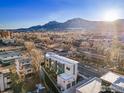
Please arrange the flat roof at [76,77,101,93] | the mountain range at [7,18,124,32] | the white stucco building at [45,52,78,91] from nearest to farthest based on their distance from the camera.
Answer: the flat roof at [76,77,101,93]
the white stucco building at [45,52,78,91]
the mountain range at [7,18,124,32]

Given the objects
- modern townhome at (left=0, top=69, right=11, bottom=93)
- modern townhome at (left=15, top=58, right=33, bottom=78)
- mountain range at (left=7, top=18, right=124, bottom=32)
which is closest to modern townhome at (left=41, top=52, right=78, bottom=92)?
modern townhome at (left=15, top=58, right=33, bottom=78)

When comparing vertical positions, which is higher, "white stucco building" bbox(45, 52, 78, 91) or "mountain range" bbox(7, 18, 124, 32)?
"mountain range" bbox(7, 18, 124, 32)

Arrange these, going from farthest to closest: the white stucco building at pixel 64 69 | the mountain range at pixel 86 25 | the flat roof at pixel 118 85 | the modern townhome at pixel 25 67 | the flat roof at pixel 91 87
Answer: the mountain range at pixel 86 25
the modern townhome at pixel 25 67
the white stucco building at pixel 64 69
the flat roof at pixel 91 87
the flat roof at pixel 118 85

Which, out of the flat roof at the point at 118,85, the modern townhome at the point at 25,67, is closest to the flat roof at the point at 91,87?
the flat roof at the point at 118,85

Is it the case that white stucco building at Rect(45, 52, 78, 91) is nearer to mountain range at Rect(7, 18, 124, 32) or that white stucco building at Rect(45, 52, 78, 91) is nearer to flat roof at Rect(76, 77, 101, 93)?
flat roof at Rect(76, 77, 101, 93)

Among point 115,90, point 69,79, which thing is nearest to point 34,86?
point 69,79

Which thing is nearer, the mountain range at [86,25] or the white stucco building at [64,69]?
the white stucco building at [64,69]

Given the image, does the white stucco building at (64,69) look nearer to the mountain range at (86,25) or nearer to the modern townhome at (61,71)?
the modern townhome at (61,71)

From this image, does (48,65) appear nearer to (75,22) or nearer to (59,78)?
(59,78)
